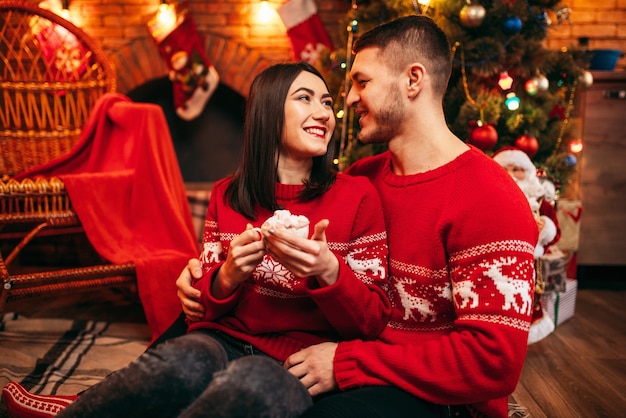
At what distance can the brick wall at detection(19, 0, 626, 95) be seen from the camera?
3.41 m

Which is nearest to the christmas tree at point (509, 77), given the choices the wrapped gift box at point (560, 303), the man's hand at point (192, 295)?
the wrapped gift box at point (560, 303)

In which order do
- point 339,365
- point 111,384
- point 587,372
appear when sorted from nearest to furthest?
point 111,384
point 339,365
point 587,372

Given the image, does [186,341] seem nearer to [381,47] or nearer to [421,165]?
[421,165]

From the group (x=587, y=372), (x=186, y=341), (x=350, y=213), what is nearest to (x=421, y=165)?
(x=350, y=213)

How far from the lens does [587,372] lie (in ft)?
6.03

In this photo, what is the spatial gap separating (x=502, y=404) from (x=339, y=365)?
343 mm

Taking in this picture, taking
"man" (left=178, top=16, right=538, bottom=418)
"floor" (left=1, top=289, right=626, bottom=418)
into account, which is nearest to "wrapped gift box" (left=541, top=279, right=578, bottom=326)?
"floor" (left=1, top=289, right=626, bottom=418)

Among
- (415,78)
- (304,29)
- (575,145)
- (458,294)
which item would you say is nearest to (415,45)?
(415,78)

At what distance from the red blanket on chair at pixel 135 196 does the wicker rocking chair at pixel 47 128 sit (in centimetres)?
8

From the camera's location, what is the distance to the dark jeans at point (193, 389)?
2.44 feet

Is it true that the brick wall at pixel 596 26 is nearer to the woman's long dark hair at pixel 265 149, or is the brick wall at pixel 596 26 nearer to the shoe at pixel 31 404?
the woman's long dark hair at pixel 265 149

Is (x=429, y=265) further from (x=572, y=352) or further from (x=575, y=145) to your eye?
(x=575, y=145)

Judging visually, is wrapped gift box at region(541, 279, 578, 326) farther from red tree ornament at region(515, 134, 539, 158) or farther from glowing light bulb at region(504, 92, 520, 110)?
glowing light bulb at region(504, 92, 520, 110)

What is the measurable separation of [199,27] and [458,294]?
9.92 ft
